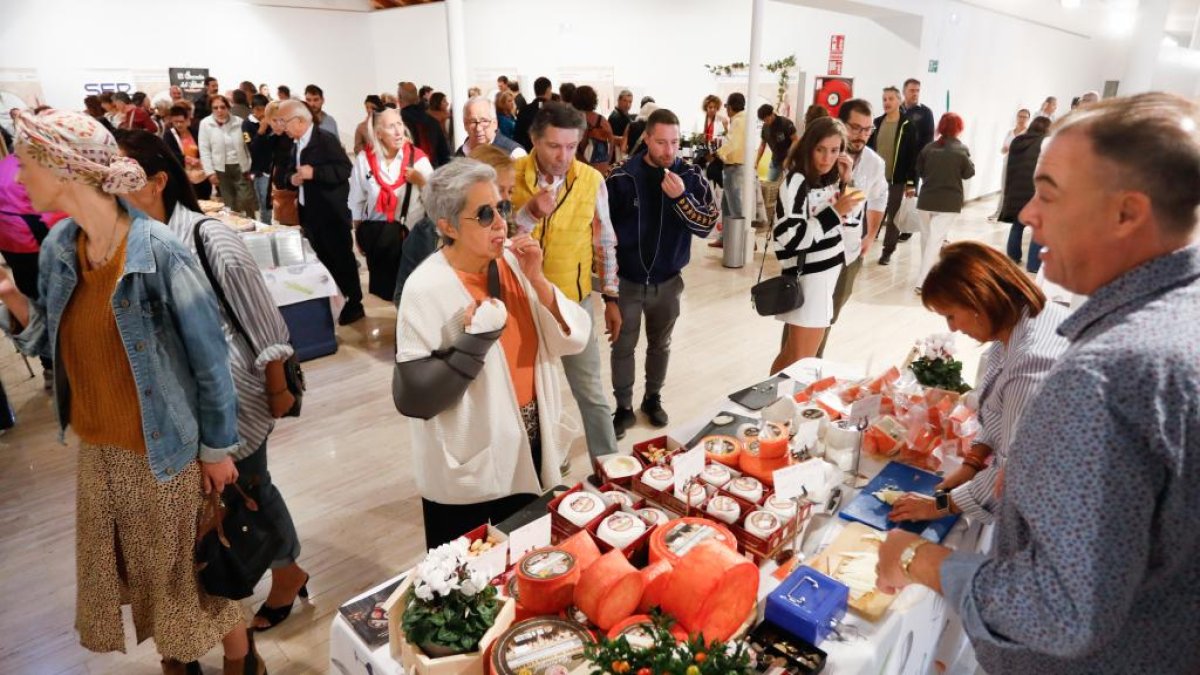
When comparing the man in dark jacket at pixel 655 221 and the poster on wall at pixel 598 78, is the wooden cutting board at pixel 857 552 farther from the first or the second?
the poster on wall at pixel 598 78

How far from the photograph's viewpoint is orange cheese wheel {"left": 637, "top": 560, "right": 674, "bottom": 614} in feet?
4.47

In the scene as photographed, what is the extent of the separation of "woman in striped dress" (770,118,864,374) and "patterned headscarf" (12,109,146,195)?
2.55 m

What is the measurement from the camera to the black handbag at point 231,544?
1731 mm

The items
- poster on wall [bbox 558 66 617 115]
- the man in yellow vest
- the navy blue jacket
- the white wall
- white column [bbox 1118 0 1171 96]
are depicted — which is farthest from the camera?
poster on wall [bbox 558 66 617 115]

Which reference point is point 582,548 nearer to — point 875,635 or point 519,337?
point 875,635

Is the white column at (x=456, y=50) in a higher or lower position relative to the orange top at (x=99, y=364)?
higher

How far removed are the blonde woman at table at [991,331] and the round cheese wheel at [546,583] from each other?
86 cm

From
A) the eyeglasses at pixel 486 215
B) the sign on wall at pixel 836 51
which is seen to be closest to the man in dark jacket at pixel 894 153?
the sign on wall at pixel 836 51

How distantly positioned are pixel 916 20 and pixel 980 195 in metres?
3.99

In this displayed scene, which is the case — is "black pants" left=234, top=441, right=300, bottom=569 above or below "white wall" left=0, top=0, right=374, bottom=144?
below

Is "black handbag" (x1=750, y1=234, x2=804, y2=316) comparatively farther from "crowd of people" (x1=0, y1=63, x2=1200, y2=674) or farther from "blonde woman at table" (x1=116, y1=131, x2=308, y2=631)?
"blonde woman at table" (x1=116, y1=131, x2=308, y2=631)

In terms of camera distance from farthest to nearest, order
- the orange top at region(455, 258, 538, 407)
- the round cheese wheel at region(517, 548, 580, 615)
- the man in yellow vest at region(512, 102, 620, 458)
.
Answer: the man in yellow vest at region(512, 102, 620, 458) → the orange top at region(455, 258, 538, 407) → the round cheese wheel at region(517, 548, 580, 615)

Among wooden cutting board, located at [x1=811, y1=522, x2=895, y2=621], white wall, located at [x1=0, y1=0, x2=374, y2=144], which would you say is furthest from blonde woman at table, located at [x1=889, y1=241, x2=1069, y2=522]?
white wall, located at [x1=0, y1=0, x2=374, y2=144]

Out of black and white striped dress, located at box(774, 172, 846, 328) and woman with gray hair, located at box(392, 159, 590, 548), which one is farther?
black and white striped dress, located at box(774, 172, 846, 328)
